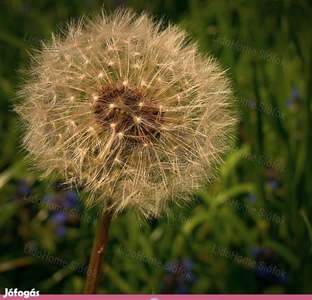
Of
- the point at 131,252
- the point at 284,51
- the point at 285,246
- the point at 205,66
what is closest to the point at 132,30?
the point at 205,66

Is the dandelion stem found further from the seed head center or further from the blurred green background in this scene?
the blurred green background

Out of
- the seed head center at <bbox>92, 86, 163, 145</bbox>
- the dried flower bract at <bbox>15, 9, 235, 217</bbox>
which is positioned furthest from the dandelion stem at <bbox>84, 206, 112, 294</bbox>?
the seed head center at <bbox>92, 86, 163, 145</bbox>

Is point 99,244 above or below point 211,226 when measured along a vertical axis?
below

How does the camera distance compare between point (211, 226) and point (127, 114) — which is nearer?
point (127, 114)

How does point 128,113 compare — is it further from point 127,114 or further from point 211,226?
point 211,226

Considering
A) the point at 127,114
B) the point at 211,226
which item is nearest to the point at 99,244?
the point at 127,114

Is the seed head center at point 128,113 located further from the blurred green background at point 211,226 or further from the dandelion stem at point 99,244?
the blurred green background at point 211,226

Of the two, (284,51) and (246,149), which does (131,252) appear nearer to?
(246,149)
